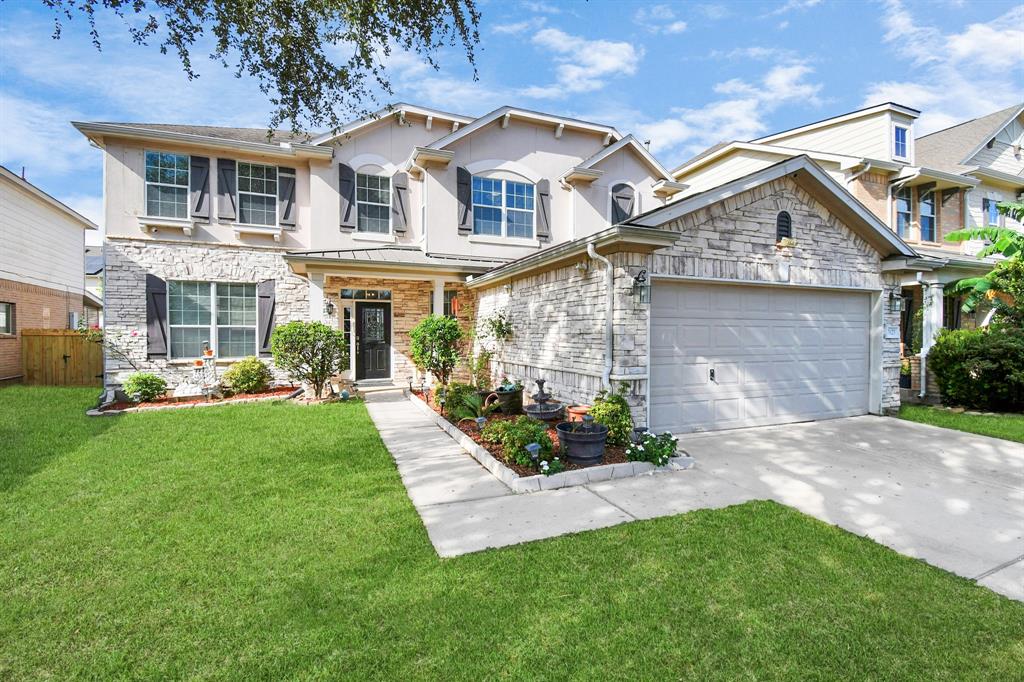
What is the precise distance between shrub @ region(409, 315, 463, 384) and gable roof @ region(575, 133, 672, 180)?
20.3 ft

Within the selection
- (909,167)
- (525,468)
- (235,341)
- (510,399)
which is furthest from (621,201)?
(235,341)

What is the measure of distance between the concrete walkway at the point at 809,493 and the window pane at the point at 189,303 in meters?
7.14

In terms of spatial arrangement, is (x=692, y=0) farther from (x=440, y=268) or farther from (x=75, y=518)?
(x=75, y=518)

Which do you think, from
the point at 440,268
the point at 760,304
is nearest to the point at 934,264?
the point at 760,304

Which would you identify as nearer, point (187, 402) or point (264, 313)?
point (187, 402)

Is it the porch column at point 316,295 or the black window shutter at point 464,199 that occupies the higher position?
the black window shutter at point 464,199

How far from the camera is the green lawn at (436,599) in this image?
7.73 ft

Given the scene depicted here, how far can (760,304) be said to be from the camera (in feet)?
24.9

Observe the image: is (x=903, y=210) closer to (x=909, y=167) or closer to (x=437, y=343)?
(x=909, y=167)

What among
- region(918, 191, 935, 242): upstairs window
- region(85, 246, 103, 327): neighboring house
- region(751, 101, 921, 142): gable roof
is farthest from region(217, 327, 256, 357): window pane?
region(918, 191, 935, 242): upstairs window

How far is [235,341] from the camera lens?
11352mm

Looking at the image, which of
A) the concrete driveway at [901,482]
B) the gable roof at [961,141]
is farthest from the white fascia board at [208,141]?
the gable roof at [961,141]

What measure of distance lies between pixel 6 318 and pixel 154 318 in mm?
7085

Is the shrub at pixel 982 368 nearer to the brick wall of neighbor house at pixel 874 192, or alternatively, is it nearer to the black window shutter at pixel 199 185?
the brick wall of neighbor house at pixel 874 192
